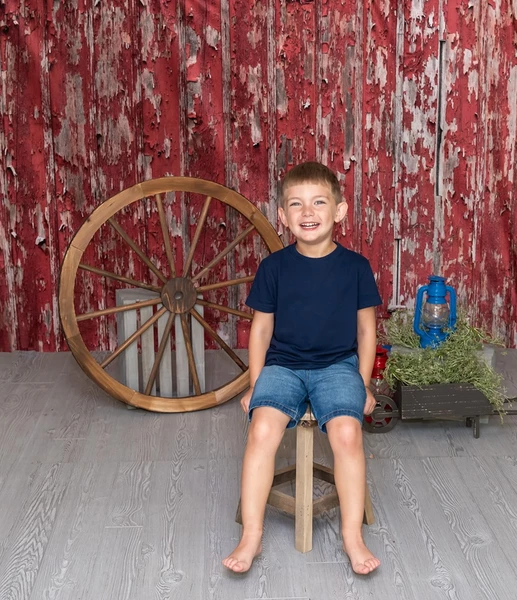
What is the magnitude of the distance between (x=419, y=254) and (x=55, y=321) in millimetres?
1728

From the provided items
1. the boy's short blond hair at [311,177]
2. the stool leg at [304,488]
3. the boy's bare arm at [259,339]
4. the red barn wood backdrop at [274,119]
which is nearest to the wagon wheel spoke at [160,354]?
the red barn wood backdrop at [274,119]

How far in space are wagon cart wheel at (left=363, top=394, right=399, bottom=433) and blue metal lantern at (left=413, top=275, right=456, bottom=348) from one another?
267mm

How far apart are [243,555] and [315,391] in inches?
17.2

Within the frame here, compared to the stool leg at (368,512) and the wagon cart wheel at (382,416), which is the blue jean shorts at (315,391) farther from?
the wagon cart wheel at (382,416)

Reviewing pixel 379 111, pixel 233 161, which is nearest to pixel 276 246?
pixel 233 161

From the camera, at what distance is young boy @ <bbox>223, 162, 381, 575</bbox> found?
1.90 metres

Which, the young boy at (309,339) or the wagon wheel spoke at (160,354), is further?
the wagon wheel spoke at (160,354)

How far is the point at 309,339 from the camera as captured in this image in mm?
2070

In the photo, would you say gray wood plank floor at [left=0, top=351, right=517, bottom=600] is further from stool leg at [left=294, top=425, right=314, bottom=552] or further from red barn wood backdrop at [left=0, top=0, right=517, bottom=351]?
red barn wood backdrop at [left=0, top=0, right=517, bottom=351]

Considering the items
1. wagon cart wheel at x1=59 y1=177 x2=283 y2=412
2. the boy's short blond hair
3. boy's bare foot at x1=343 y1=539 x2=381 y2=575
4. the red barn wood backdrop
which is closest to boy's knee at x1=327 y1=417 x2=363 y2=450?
boy's bare foot at x1=343 y1=539 x2=381 y2=575

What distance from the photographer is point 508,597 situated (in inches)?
68.2

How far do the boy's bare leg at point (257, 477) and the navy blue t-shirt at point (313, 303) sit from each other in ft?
0.69

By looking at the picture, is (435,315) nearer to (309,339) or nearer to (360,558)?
(309,339)

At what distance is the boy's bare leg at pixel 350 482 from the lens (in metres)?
1.86
